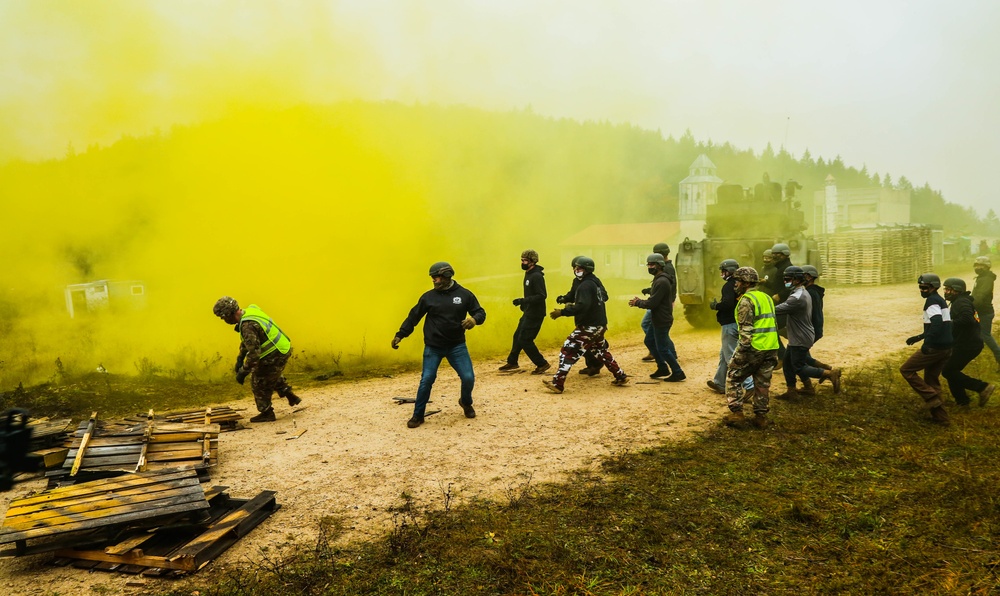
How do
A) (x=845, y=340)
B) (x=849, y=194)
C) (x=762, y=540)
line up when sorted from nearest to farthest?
(x=762, y=540) < (x=845, y=340) < (x=849, y=194)

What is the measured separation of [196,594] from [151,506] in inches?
39.7

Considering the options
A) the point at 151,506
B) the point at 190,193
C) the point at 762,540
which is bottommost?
the point at 762,540

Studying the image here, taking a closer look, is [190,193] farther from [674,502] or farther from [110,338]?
[674,502]

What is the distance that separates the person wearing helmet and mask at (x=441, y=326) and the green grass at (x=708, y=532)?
2293 mm

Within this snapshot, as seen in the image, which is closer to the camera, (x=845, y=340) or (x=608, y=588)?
(x=608, y=588)

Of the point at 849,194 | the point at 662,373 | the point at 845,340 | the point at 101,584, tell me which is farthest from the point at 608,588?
the point at 849,194

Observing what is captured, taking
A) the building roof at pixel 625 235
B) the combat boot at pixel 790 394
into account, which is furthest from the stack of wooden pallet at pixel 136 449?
the building roof at pixel 625 235

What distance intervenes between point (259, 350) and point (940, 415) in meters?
7.80

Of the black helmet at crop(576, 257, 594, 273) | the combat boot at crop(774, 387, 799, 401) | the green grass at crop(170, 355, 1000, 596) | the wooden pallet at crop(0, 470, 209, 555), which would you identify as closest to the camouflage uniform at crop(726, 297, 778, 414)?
the green grass at crop(170, 355, 1000, 596)

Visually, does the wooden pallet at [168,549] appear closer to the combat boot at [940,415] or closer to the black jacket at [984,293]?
the combat boot at [940,415]

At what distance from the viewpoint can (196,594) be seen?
390 centimetres

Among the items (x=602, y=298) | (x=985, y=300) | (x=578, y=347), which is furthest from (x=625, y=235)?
(x=578, y=347)

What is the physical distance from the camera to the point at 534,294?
32.5 ft

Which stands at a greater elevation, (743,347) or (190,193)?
(190,193)
